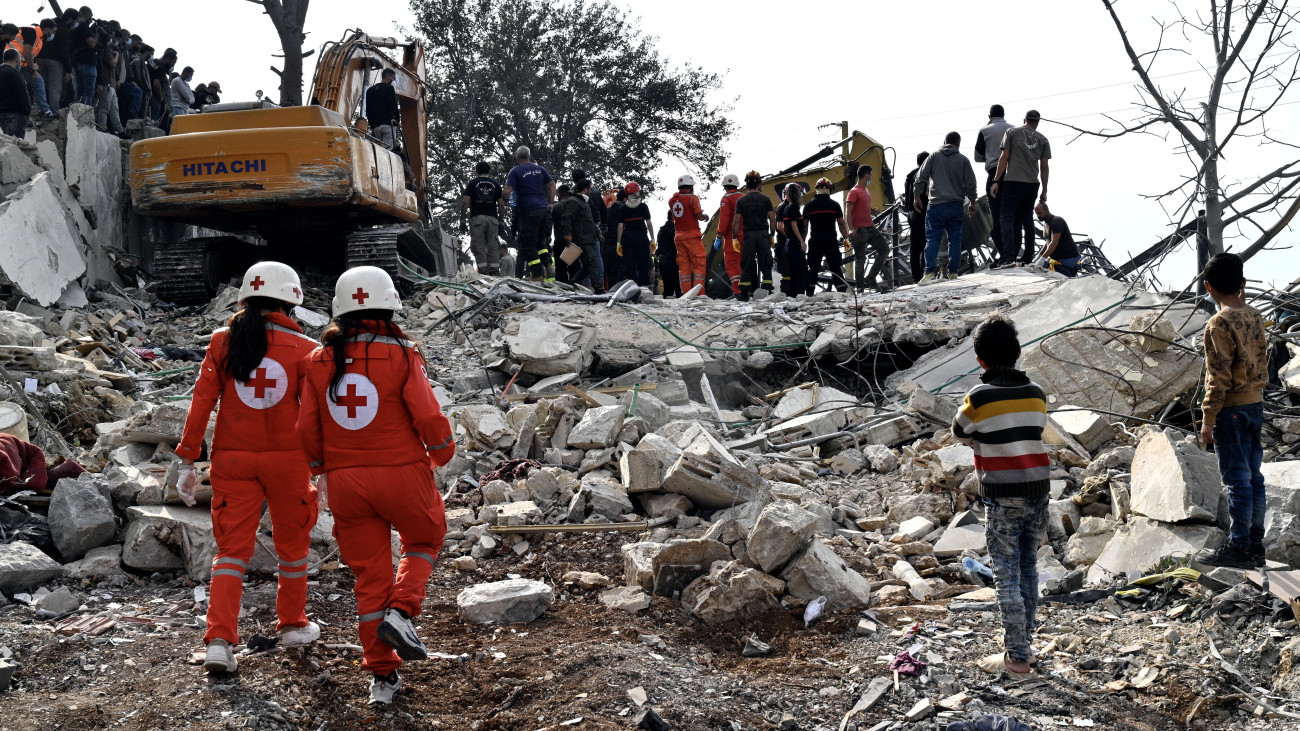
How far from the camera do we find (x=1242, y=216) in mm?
5398

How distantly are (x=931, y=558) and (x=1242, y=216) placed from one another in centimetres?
236

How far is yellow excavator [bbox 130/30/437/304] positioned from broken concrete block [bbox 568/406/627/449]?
15.2 ft

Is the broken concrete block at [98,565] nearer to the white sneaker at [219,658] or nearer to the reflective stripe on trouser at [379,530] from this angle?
the white sneaker at [219,658]

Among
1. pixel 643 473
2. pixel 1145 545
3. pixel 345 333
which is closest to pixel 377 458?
pixel 345 333

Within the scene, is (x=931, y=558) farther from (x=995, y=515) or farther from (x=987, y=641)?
(x=995, y=515)

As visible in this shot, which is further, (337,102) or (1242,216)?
(337,102)

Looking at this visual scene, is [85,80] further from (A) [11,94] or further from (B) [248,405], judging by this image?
(B) [248,405]

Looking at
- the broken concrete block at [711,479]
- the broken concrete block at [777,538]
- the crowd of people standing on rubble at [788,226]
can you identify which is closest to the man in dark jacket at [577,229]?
the crowd of people standing on rubble at [788,226]

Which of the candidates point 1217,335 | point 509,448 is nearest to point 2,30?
point 509,448

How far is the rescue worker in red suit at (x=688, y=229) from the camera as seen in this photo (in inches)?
489

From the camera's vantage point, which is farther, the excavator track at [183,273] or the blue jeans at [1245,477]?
the excavator track at [183,273]

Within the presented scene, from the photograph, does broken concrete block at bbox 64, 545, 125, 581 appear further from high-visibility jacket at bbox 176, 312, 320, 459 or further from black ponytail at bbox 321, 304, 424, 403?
black ponytail at bbox 321, 304, 424, 403

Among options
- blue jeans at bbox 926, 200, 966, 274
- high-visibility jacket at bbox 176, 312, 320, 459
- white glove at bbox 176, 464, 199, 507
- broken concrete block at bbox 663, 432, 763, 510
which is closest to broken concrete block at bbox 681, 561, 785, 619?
broken concrete block at bbox 663, 432, 763, 510

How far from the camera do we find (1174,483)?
16.1 ft
